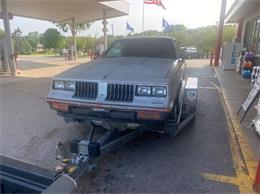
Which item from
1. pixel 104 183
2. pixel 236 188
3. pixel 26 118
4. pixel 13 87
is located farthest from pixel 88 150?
pixel 13 87

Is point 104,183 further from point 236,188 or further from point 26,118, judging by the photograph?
point 26,118

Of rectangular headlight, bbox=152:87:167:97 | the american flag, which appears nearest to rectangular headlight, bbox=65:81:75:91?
rectangular headlight, bbox=152:87:167:97

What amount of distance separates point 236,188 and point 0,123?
180 inches

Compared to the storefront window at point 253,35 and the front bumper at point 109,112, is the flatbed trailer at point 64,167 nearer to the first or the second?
Result: the front bumper at point 109,112

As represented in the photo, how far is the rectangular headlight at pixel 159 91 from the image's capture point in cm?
309

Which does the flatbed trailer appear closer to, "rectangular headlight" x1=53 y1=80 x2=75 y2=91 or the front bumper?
the front bumper

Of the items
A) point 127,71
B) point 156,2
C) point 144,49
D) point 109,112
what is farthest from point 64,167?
point 156,2

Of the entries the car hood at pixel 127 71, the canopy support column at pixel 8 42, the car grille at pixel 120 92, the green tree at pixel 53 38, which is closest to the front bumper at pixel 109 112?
the car grille at pixel 120 92

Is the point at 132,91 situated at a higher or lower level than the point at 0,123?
higher

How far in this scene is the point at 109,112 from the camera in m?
3.15

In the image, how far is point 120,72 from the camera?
3484 millimetres

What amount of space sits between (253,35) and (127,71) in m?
11.9

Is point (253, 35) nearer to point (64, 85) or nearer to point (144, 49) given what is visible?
point (144, 49)

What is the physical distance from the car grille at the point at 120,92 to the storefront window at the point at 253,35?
388 inches
